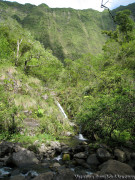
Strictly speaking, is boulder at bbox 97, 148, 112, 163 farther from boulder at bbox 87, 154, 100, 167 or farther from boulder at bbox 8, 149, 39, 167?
boulder at bbox 8, 149, 39, 167

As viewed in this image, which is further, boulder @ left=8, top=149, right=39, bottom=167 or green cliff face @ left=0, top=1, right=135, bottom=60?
green cliff face @ left=0, top=1, right=135, bottom=60

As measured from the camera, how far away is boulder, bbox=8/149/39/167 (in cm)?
526

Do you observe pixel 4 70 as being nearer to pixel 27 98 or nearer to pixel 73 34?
pixel 27 98

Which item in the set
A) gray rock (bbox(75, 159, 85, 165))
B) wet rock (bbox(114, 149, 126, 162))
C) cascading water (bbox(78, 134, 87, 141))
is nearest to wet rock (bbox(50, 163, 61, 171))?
gray rock (bbox(75, 159, 85, 165))

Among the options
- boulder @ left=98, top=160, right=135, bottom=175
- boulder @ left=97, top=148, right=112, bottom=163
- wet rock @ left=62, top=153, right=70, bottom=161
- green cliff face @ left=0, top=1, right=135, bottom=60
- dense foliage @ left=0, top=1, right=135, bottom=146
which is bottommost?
wet rock @ left=62, top=153, right=70, bottom=161

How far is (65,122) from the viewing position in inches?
424

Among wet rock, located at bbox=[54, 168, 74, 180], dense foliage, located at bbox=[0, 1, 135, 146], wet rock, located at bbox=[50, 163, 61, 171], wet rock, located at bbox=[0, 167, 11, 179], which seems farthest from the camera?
dense foliage, located at bbox=[0, 1, 135, 146]

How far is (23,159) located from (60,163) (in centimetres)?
A: 157

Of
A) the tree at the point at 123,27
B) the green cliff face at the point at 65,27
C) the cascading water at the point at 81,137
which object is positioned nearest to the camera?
the cascading water at the point at 81,137

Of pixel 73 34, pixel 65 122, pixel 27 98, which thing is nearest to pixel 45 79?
pixel 27 98

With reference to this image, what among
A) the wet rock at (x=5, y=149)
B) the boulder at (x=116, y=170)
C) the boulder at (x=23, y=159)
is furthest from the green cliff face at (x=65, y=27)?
the boulder at (x=116, y=170)

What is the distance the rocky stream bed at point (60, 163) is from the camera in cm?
426

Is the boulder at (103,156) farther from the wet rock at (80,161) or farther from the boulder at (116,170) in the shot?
the boulder at (116,170)

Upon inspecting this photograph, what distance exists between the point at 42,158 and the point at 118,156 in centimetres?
336
